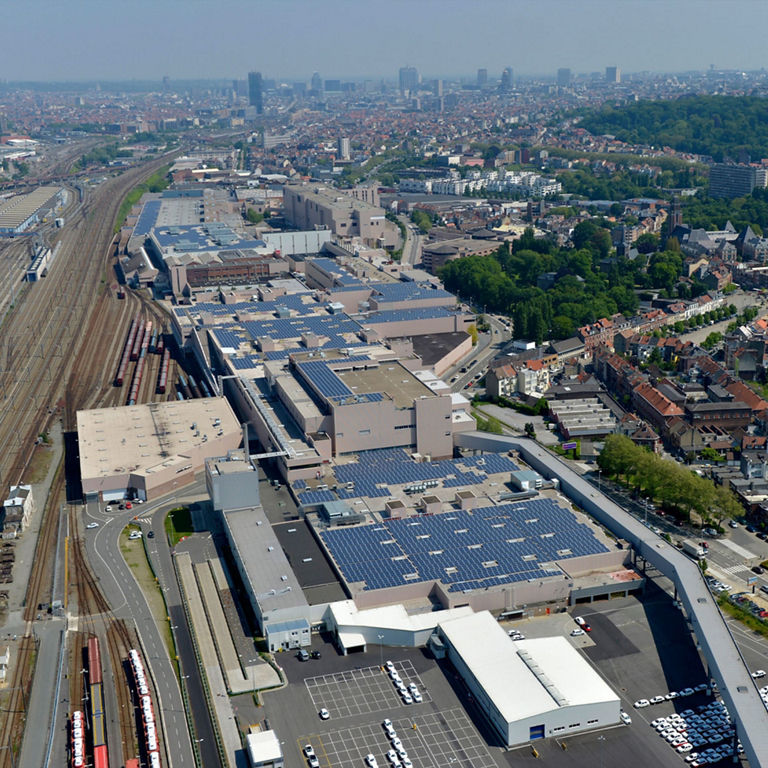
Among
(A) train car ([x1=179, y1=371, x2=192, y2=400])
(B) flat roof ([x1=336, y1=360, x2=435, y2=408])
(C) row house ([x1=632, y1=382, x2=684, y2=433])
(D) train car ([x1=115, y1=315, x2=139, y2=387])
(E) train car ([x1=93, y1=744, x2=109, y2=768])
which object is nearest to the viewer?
(E) train car ([x1=93, y1=744, x2=109, y2=768])

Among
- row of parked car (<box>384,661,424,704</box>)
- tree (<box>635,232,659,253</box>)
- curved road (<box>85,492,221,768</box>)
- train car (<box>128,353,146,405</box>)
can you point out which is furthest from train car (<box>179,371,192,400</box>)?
tree (<box>635,232,659,253</box>)

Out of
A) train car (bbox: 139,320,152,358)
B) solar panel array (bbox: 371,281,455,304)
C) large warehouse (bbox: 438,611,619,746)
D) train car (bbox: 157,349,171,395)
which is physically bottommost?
large warehouse (bbox: 438,611,619,746)

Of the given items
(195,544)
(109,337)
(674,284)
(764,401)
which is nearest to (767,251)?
(674,284)

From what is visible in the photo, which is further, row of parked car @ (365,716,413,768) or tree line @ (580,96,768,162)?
tree line @ (580,96,768,162)

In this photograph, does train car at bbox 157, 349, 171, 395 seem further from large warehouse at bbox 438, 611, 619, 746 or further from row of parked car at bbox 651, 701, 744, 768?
row of parked car at bbox 651, 701, 744, 768

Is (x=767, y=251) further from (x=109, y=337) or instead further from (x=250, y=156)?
(x=250, y=156)

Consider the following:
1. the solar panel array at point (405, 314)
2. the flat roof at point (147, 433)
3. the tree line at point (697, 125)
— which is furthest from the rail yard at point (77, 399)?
the tree line at point (697, 125)

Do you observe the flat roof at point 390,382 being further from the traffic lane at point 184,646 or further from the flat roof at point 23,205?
the flat roof at point 23,205
